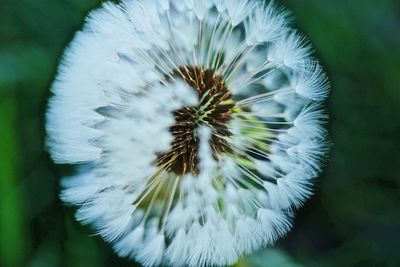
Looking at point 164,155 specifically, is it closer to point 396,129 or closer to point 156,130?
point 156,130

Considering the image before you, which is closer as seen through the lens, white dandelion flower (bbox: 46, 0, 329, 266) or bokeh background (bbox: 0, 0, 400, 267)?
white dandelion flower (bbox: 46, 0, 329, 266)

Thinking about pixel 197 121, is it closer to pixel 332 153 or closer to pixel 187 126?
pixel 187 126

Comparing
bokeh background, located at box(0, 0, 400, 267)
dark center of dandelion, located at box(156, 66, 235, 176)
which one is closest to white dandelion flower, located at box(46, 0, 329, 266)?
dark center of dandelion, located at box(156, 66, 235, 176)

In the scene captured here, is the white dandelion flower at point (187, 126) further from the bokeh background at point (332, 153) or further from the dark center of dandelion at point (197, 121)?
the bokeh background at point (332, 153)

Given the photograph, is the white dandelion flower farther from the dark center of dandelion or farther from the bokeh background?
the bokeh background

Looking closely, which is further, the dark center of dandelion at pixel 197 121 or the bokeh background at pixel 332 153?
the bokeh background at pixel 332 153

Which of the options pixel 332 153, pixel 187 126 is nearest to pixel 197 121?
pixel 187 126

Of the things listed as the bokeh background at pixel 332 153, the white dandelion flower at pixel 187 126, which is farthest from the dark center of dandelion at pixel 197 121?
the bokeh background at pixel 332 153
